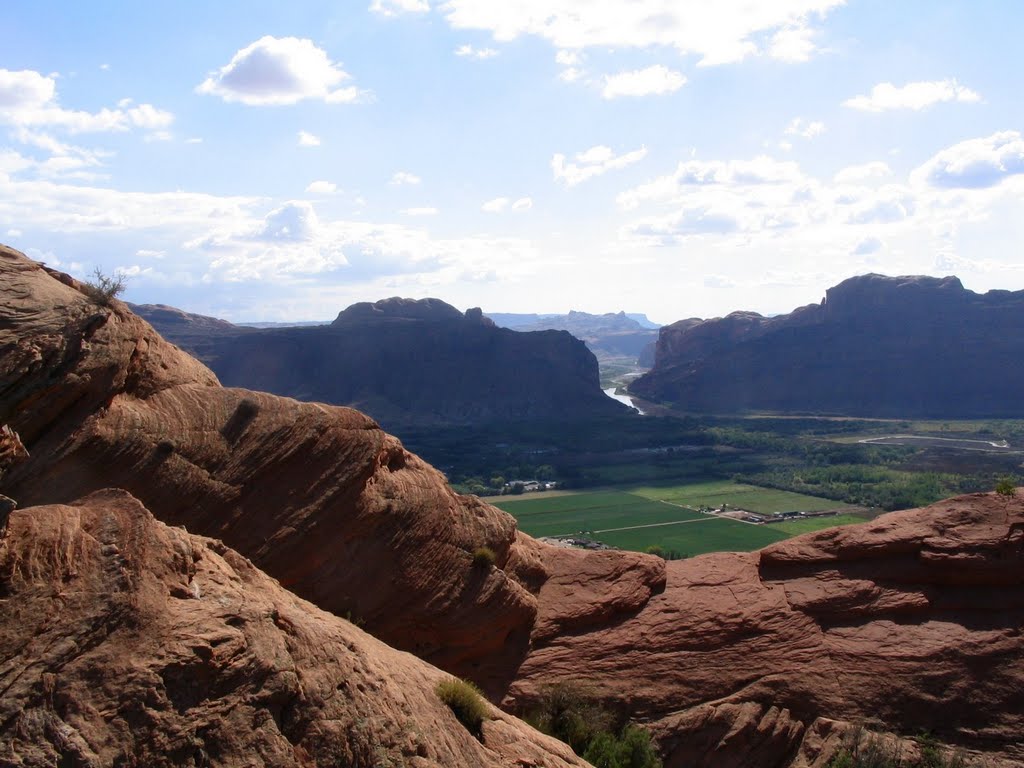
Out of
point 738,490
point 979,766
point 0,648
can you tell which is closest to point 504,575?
point 979,766

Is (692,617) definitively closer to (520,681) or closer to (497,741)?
(520,681)

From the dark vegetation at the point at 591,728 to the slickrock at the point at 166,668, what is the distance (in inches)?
299

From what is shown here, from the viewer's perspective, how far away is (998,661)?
90.1ft

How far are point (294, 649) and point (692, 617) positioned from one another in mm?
16838

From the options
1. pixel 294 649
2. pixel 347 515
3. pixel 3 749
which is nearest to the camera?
pixel 3 749

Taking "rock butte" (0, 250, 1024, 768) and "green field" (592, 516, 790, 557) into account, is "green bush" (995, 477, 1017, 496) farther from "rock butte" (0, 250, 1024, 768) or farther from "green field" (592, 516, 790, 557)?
"green field" (592, 516, 790, 557)

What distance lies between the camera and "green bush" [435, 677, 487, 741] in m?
18.3

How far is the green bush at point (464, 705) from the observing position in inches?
722

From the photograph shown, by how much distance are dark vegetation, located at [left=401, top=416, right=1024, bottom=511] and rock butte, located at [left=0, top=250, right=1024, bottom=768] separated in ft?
294

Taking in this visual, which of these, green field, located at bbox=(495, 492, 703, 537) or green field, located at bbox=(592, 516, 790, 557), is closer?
green field, located at bbox=(592, 516, 790, 557)

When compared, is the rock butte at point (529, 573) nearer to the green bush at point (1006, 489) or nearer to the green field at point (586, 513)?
the green bush at point (1006, 489)

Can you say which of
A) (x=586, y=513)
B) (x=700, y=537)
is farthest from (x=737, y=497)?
(x=700, y=537)

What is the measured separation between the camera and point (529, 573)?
98.6ft

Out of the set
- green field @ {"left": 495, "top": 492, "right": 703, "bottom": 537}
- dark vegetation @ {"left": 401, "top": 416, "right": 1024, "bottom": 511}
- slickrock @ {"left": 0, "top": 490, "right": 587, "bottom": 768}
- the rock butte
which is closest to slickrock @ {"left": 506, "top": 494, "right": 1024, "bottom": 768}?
the rock butte
